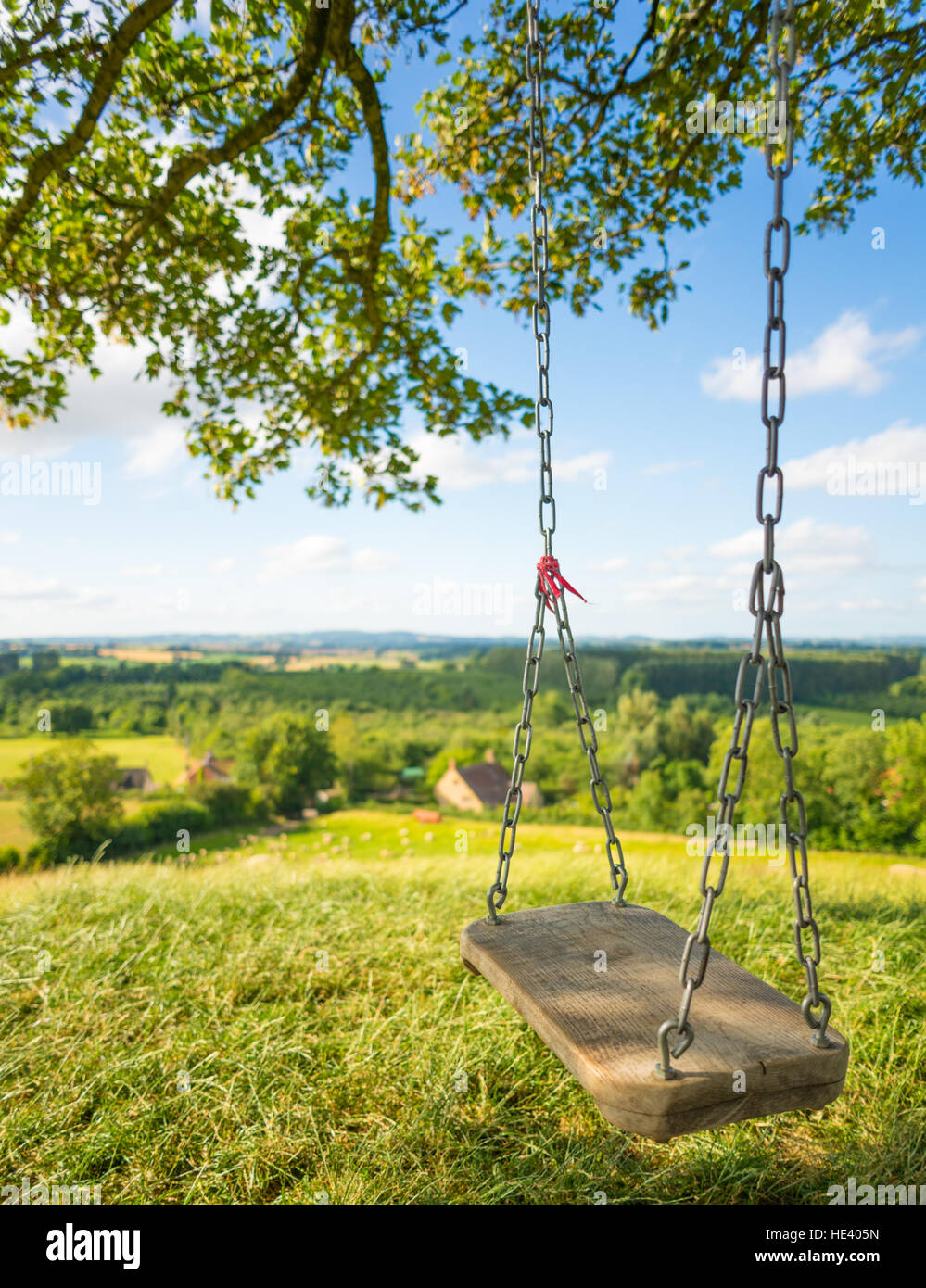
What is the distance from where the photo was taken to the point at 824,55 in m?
4.61

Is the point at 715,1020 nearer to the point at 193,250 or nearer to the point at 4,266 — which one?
the point at 4,266

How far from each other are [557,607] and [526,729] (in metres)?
0.40

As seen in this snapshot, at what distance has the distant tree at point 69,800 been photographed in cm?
1634

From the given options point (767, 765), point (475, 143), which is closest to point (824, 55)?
point (475, 143)

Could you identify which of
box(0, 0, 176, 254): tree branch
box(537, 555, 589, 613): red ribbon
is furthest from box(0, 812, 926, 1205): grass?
box(0, 0, 176, 254): tree branch

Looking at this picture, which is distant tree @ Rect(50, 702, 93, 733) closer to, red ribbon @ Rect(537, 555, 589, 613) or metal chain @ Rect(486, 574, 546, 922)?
metal chain @ Rect(486, 574, 546, 922)

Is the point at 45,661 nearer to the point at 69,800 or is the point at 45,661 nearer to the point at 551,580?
the point at 69,800

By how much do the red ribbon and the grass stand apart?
1907mm

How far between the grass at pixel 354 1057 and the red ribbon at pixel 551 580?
1.91 metres

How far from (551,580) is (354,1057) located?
2.17 m

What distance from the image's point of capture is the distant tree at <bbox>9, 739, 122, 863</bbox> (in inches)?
643

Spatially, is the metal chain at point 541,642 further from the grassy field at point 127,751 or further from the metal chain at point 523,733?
the grassy field at point 127,751

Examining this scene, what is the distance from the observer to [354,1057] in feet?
10.2
